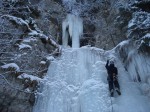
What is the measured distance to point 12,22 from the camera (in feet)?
29.7

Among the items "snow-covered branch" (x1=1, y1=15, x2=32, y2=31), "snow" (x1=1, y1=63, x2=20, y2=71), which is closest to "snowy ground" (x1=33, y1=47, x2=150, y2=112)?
"snow" (x1=1, y1=63, x2=20, y2=71)

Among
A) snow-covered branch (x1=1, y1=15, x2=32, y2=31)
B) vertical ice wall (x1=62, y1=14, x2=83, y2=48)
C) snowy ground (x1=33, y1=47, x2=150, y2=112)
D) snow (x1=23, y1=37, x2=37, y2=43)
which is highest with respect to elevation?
vertical ice wall (x1=62, y1=14, x2=83, y2=48)

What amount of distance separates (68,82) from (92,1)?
706 cm

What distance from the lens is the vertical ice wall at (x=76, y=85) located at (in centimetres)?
735

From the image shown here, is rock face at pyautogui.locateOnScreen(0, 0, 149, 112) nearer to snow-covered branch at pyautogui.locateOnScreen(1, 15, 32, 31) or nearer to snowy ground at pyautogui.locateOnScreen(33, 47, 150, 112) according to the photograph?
snow-covered branch at pyautogui.locateOnScreen(1, 15, 32, 31)

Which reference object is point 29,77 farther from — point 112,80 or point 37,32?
point 112,80

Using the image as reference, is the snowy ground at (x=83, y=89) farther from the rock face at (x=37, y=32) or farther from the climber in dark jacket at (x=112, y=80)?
the rock face at (x=37, y=32)

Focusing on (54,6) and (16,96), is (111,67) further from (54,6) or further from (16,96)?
(54,6)

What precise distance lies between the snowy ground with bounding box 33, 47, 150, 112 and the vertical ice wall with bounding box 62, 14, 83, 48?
2325mm

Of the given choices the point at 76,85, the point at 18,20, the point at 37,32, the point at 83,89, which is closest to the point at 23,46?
the point at 18,20

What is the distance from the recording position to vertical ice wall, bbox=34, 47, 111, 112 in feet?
24.1

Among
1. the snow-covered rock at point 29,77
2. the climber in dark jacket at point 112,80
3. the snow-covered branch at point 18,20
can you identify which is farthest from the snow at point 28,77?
the climber in dark jacket at point 112,80

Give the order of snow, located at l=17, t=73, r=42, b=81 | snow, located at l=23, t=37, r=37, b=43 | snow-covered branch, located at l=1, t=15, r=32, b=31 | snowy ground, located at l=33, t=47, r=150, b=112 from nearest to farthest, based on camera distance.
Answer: snowy ground, located at l=33, t=47, r=150, b=112, snow, located at l=17, t=73, r=42, b=81, snow, located at l=23, t=37, r=37, b=43, snow-covered branch, located at l=1, t=15, r=32, b=31

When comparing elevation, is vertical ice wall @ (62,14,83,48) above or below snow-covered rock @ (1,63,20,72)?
above
